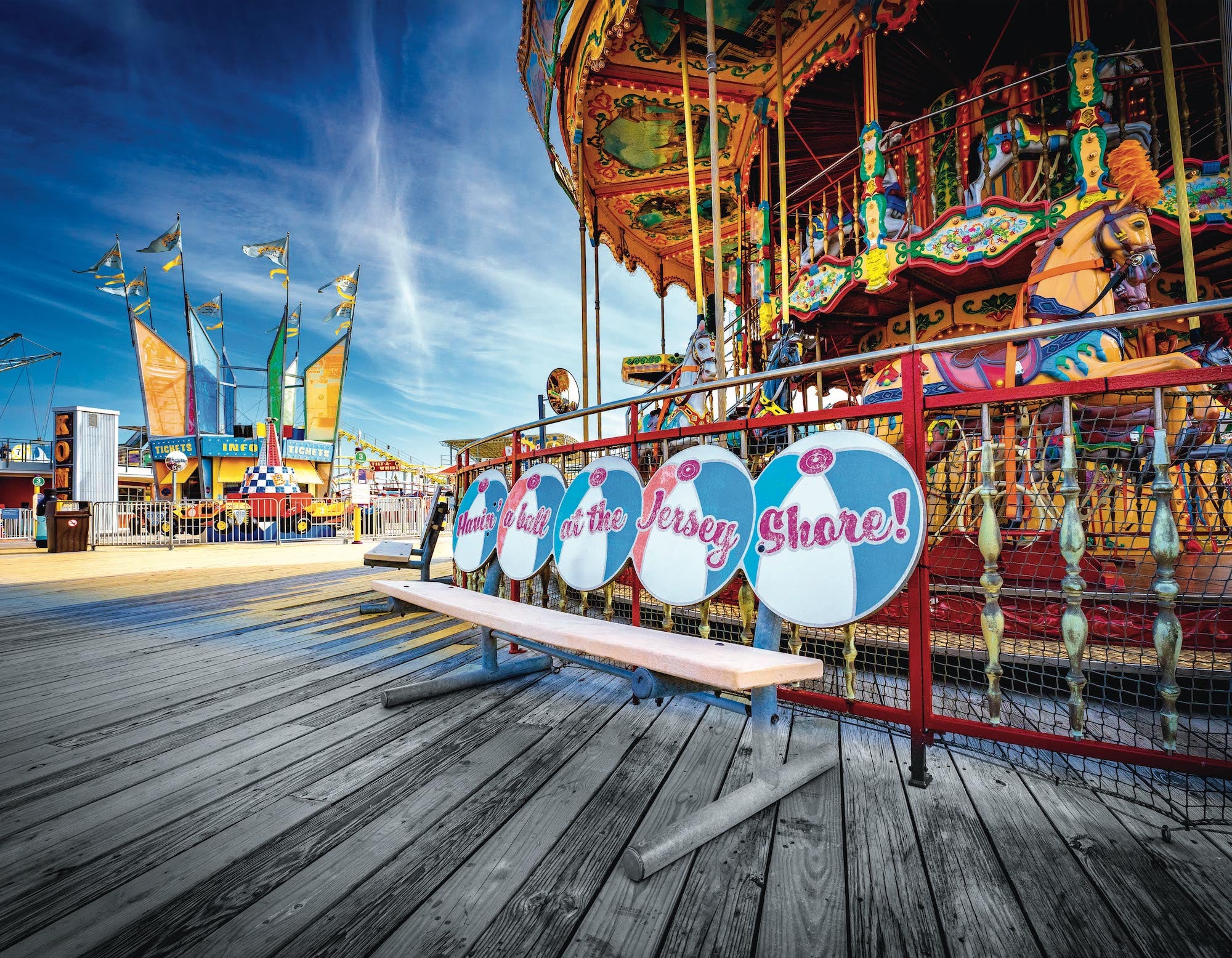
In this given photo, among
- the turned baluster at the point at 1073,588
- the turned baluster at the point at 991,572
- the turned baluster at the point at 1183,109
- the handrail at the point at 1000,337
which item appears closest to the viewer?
the handrail at the point at 1000,337

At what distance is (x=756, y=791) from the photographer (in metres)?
1.50

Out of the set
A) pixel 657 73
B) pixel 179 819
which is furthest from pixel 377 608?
pixel 657 73

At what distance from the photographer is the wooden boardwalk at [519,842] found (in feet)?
3.43

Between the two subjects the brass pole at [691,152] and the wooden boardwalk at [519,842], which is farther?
the brass pole at [691,152]

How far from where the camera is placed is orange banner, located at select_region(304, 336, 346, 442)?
2378 centimetres

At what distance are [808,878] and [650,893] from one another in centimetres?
37

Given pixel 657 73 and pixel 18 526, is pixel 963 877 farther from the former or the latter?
pixel 18 526

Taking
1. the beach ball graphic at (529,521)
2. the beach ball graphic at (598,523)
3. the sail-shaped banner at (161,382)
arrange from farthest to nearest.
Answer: the sail-shaped banner at (161,382)
the beach ball graphic at (529,521)
the beach ball graphic at (598,523)

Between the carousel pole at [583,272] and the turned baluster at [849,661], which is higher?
the carousel pole at [583,272]

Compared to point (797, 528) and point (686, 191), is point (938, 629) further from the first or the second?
point (686, 191)

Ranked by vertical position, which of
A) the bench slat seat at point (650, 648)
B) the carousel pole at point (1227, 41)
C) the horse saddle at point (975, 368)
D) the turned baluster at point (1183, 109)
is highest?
the turned baluster at point (1183, 109)

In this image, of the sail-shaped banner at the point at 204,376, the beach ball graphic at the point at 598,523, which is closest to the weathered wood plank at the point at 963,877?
the beach ball graphic at the point at 598,523

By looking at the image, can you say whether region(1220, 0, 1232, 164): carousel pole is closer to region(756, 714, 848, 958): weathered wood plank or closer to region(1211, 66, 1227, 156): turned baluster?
region(756, 714, 848, 958): weathered wood plank

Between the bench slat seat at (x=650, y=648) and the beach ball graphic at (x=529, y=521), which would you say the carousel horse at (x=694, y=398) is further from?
the bench slat seat at (x=650, y=648)
